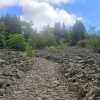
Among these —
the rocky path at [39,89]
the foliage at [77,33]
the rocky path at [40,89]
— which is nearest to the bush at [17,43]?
the foliage at [77,33]

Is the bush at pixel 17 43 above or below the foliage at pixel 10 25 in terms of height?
below

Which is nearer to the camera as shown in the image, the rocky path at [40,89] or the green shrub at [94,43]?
the rocky path at [40,89]

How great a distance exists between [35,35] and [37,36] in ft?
2.97

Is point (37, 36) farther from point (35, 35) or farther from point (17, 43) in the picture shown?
point (17, 43)

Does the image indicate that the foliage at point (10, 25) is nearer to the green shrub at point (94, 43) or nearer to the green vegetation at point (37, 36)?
the green vegetation at point (37, 36)

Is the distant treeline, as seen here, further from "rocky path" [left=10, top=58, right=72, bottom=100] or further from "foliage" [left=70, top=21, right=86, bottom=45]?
"rocky path" [left=10, top=58, right=72, bottom=100]

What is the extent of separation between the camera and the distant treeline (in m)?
55.4

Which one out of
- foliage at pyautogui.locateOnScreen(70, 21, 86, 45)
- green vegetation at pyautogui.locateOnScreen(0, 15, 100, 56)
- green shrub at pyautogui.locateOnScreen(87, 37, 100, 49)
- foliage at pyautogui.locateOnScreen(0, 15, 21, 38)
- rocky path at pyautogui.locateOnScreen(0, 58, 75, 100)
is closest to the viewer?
rocky path at pyautogui.locateOnScreen(0, 58, 75, 100)

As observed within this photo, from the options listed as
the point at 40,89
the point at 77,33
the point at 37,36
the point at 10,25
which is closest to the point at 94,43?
the point at 37,36

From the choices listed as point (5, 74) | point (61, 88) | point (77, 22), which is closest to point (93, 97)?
point (61, 88)

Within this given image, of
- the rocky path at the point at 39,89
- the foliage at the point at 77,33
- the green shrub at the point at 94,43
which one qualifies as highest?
the foliage at the point at 77,33

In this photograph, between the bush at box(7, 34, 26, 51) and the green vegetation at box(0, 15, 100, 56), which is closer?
the bush at box(7, 34, 26, 51)

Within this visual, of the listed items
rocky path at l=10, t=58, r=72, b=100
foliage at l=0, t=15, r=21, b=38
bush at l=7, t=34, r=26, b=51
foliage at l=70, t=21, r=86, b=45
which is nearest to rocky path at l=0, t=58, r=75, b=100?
rocky path at l=10, t=58, r=72, b=100

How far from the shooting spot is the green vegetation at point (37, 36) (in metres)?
55.3
